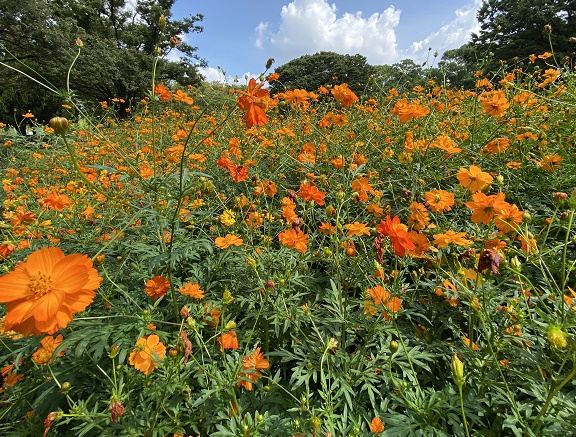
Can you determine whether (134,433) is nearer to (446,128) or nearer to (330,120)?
(330,120)

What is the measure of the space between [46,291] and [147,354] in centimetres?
41

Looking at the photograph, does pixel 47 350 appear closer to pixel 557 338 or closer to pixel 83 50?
pixel 557 338

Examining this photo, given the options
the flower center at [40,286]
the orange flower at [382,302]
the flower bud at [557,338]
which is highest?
the flower center at [40,286]

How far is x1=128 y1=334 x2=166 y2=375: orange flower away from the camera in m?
0.96

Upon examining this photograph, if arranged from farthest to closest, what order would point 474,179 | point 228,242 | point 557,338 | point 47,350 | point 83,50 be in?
point 83,50 < point 228,242 < point 474,179 < point 47,350 < point 557,338

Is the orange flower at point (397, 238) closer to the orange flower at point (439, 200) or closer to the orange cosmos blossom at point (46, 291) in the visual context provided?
the orange flower at point (439, 200)

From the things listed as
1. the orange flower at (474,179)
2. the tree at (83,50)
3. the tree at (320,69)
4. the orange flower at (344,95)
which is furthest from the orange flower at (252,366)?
the tree at (320,69)

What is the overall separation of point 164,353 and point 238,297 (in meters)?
0.38

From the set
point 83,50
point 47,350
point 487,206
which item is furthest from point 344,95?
point 83,50

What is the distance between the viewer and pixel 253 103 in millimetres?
1022

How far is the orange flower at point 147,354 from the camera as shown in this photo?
37.8 inches

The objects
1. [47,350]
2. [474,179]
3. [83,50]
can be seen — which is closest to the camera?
[47,350]

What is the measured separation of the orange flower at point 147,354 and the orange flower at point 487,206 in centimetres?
112

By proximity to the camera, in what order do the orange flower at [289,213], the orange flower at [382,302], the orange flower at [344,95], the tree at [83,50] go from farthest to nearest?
the tree at [83,50]
the orange flower at [344,95]
the orange flower at [289,213]
the orange flower at [382,302]
